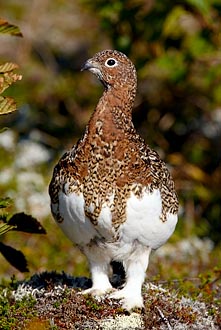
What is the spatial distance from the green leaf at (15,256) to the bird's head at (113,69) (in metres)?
1.25

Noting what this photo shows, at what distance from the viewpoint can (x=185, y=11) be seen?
970 centimetres

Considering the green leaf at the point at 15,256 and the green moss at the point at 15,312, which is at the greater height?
the green leaf at the point at 15,256

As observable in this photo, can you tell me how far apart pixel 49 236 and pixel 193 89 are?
262 centimetres

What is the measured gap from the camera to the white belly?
17.1ft

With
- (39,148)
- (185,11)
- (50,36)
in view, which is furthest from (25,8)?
(185,11)

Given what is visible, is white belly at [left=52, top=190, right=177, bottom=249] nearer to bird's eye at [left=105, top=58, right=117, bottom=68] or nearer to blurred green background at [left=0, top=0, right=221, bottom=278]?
bird's eye at [left=105, top=58, right=117, bottom=68]

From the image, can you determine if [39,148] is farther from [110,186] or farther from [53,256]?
[110,186]

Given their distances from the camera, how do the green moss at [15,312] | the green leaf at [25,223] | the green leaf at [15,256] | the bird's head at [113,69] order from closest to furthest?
the green moss at [15,312]
the bird's head at [113,69]
the green leaf at [25,223]
the green leaf at [15,256]

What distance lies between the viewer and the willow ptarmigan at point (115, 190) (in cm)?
523

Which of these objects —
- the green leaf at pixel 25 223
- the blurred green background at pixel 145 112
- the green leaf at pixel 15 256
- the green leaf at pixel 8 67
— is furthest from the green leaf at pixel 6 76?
the blurred green background at pixel 145 112

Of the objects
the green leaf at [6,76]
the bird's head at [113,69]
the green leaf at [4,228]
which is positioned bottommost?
the green leaf at [4,228]

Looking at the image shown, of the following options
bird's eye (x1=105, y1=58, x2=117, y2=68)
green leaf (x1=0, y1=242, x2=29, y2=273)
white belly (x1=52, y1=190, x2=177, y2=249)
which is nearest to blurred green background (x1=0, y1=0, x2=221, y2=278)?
green leaf (x1=0, y1=242, x2=29, y2=273)

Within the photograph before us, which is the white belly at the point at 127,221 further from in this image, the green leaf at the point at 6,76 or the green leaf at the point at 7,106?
the green leaf at the point at 6,76

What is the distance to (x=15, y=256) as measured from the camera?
597 cm
